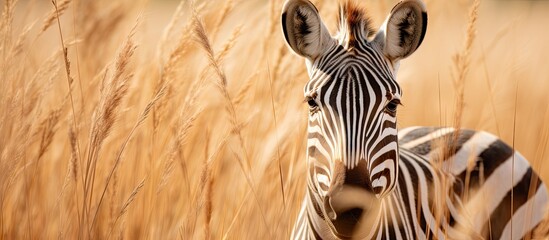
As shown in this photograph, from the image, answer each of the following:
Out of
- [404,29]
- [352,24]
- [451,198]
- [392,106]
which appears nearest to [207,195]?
[392,106]

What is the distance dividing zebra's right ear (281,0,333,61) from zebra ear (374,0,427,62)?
0.25 metres

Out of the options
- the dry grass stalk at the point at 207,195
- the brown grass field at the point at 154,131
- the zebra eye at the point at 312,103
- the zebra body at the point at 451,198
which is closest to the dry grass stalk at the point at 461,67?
the brown grass field at the point at 154,131

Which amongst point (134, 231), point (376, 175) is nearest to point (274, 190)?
point (134, 231)

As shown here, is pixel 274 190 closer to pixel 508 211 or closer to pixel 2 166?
pixel 508 211

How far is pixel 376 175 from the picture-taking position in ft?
8.61

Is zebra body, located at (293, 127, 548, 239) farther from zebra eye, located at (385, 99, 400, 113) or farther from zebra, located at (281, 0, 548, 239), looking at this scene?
zebra eye, located at (385, 99, 400, 113)

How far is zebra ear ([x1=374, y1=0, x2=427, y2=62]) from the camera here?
2996 mm

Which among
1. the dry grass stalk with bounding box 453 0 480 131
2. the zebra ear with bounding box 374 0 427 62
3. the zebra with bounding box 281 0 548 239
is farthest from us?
the zebra ear with bounding box 374 0 427 62

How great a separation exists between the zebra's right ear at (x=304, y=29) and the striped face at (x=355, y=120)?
0.56 feet

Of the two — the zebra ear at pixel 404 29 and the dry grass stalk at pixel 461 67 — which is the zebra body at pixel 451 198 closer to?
the dry grass stalk at pixel 461 67

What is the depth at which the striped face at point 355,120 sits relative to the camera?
102 inches

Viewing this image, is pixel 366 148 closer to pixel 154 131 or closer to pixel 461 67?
pixel 461 67

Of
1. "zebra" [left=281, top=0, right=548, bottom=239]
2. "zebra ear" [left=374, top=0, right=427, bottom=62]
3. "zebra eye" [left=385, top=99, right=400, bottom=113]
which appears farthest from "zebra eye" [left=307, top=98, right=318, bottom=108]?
"zebra ear" [left=374, top=0, right=427, bottom=62]

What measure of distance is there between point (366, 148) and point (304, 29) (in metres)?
0.72
